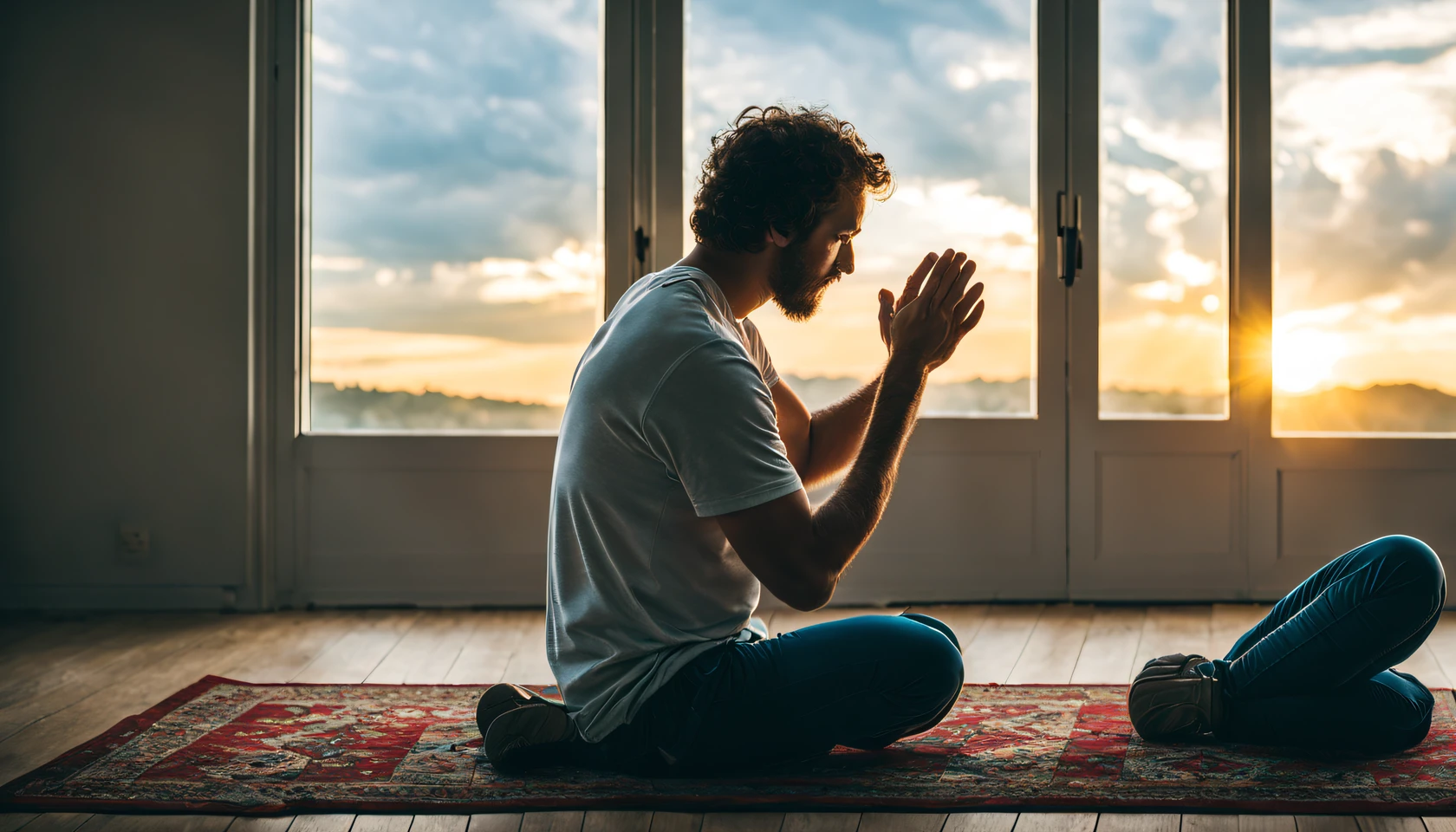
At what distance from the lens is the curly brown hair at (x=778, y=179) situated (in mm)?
1582

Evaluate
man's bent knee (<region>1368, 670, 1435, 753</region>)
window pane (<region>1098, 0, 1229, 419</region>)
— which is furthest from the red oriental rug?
window pane (<region>1098, 0, 1229, 419</region>)

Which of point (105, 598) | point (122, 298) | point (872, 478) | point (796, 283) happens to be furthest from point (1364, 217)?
point (105, 598)

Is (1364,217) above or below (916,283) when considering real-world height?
above

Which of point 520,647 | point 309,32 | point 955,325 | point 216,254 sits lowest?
point 520,647

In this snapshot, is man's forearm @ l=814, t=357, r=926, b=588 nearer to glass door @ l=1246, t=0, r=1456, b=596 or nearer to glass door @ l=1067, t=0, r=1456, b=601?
glass door @ l=1067, t=0, r=1456, b=601

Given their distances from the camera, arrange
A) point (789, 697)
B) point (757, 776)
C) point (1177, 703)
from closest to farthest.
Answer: point (789, 697) → point (757, 776) → point (1177, 703)

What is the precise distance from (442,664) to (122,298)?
4.89ft

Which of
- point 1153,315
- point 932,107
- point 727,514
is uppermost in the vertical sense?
point 932,107

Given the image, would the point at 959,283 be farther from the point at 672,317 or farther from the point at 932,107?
the point at 932,107

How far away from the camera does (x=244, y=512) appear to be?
312 cm

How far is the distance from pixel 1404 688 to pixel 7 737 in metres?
2.34

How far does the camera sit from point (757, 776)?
1629mm

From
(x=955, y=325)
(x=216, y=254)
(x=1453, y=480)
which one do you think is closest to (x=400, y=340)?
(x=216, y=254)

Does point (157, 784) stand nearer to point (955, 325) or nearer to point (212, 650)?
point (212, 650)
